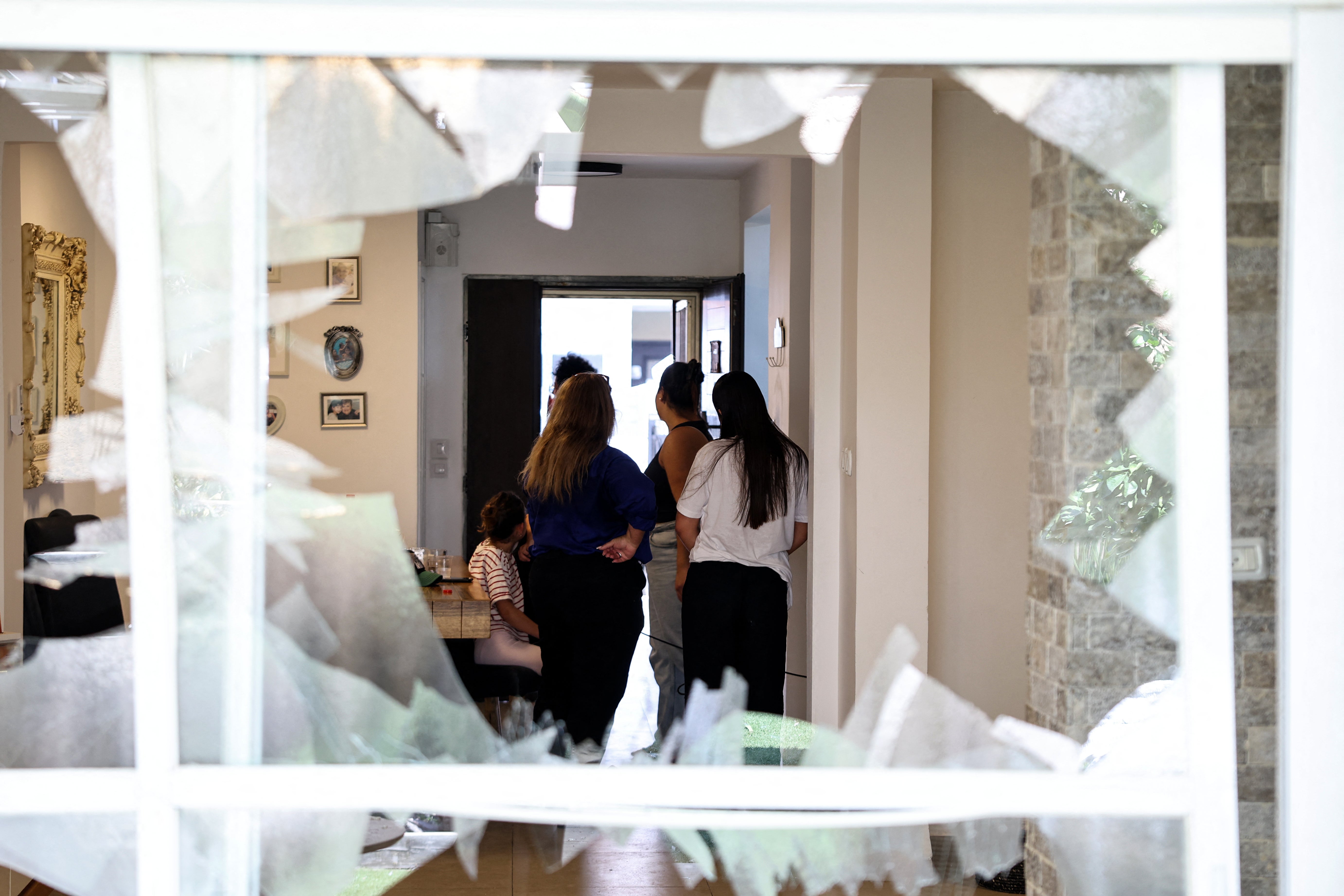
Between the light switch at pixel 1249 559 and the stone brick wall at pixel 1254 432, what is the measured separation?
14 mm

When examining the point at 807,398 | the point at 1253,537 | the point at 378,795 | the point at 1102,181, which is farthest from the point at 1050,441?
the point at 807,398

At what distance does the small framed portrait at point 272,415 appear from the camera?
56.0 inches

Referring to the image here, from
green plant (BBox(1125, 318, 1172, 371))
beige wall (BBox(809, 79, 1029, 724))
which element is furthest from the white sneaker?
beige wall (BBox(809, 79, 1029, 724))

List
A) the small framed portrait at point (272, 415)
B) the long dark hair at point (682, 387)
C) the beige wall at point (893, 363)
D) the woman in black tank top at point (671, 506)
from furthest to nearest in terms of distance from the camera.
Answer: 1. the long dark hair at point (682, 387)
2. the woman in black tank top at point (671, 506)
3. the beige wall at point (893, 363)
4. the small framed portrait at point (272, 415)

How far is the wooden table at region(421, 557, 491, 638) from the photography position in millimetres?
2270

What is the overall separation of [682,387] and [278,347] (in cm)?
272

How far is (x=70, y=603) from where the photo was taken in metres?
1.75

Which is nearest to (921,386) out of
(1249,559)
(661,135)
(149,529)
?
(661,135)

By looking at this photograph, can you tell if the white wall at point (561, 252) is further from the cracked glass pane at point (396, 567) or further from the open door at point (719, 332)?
the cracked glass pane at point (396, 567)

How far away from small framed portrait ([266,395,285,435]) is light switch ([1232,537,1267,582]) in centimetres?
170

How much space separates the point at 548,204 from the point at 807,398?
5.33ft

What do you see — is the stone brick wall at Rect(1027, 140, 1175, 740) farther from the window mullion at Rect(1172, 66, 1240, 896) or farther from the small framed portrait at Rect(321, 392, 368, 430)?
the small framed portrait at Rect(321, 392, 368, 430)

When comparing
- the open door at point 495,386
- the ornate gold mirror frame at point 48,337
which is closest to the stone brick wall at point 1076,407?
the ornate gold mirror frame at point 48,337

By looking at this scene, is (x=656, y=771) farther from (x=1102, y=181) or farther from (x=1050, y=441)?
(x=1050, y=441)
